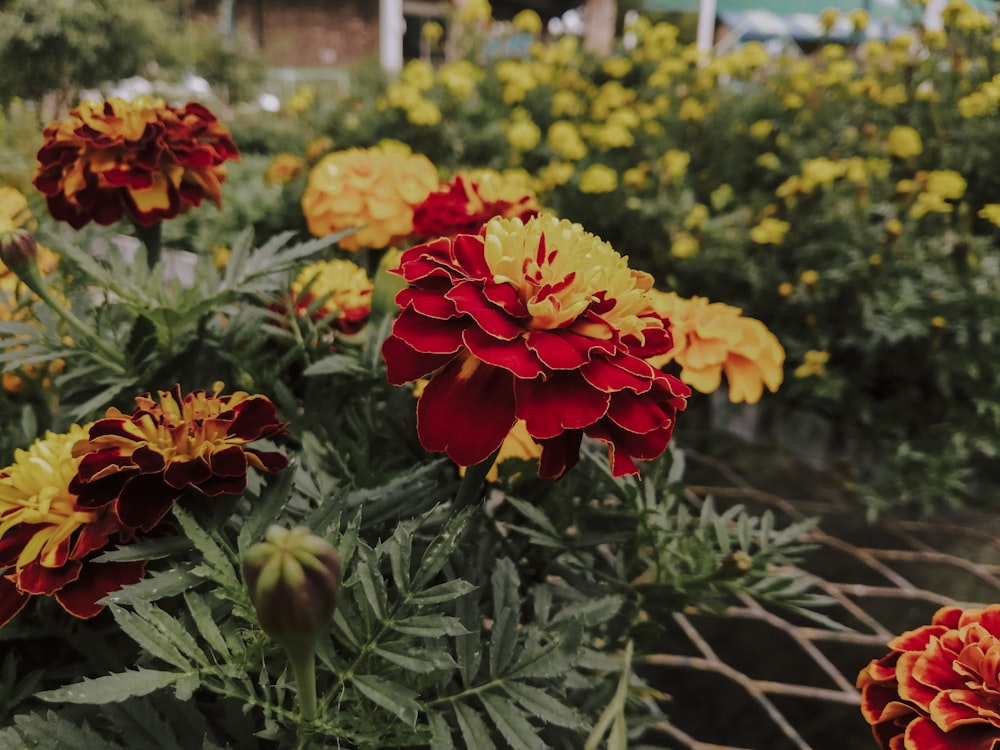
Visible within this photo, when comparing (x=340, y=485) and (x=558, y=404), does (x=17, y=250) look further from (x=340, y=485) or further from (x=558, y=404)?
(x=558, y=404)

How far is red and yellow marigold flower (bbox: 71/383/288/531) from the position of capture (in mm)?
402

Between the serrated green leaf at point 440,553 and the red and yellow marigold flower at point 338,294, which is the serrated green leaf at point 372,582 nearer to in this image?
the serrated green leaf at point 440,553

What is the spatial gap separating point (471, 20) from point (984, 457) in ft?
7.58

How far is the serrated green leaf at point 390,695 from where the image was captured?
0.35 metres

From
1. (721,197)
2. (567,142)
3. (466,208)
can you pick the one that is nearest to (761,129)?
(721,197)

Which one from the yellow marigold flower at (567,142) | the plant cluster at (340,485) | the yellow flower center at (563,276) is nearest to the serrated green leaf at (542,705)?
the plant cluster at (340,485)

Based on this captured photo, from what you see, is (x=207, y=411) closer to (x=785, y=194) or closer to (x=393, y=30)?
(x=785, y=194)

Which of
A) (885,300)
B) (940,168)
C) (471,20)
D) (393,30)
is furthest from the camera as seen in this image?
(393,30)

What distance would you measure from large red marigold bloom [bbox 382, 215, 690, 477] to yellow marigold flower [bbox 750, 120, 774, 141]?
2114 mm

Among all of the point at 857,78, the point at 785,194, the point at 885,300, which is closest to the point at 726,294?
the point at 785,194

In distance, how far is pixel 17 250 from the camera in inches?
21.3

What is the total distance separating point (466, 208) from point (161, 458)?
0.39 meters

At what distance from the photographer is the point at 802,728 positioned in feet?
3.60

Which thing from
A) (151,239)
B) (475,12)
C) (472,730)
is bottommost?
(472,730)
